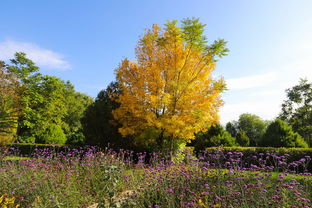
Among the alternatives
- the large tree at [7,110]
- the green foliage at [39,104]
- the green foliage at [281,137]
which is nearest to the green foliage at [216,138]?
the green foliage at [281,137]

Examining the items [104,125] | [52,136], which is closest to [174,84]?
[104,125]

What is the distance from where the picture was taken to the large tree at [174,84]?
10.4m

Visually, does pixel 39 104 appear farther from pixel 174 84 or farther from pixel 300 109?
pixel 300 109

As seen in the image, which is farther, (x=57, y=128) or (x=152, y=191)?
(x=57, y=128)

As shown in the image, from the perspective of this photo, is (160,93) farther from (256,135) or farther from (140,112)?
(256,135)

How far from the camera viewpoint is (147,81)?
11.0m

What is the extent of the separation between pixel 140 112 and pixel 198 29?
476 centimetres

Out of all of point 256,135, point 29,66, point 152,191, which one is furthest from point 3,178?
point 256,135

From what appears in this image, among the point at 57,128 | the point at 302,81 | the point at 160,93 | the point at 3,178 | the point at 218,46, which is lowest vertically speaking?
the point at 3,178

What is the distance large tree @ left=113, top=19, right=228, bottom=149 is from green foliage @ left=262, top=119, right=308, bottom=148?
7.23 meters

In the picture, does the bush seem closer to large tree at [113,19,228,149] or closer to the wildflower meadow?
large tree at [113,19,228,149]

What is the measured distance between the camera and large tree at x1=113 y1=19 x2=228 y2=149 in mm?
10414

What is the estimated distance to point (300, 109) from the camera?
3080 cm

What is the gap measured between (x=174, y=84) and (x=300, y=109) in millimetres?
28146
